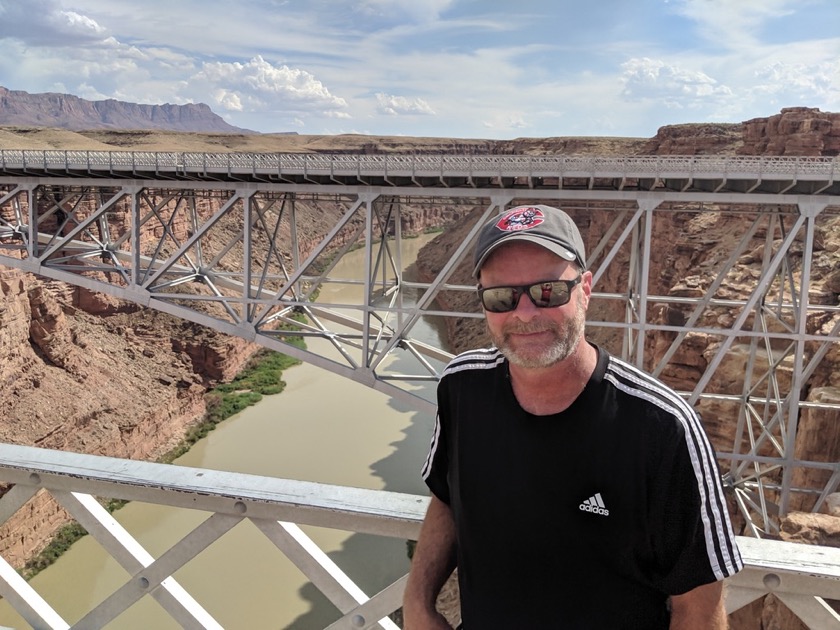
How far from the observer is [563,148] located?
49.4 metres

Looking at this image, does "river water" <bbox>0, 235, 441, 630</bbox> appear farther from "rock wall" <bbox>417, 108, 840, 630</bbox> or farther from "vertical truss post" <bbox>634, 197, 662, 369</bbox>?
"vertical truss post" <bbox>634, 197, 662, 369</bbox>

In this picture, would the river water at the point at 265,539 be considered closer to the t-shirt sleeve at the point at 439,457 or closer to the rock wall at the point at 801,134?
the t-shirt sleeve at the point at 439,457

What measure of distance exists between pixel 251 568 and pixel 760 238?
16014 millimetres

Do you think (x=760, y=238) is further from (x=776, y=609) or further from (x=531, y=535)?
(x=531, y=535)

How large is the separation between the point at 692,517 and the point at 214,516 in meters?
1.40

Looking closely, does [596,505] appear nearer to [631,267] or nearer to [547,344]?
[547,344]

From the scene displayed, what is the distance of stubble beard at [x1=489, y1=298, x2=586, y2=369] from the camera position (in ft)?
5.41

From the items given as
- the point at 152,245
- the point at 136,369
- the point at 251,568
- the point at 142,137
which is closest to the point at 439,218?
the point at 142,137

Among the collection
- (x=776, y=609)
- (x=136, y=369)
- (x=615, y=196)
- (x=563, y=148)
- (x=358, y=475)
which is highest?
(x=563, y=148)

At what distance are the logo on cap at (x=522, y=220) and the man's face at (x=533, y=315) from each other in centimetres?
5

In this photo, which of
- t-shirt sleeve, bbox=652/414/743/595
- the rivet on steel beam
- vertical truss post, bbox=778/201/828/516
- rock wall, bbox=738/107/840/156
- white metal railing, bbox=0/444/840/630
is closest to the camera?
t-shirt sleeve, bbox=652/414/743/595

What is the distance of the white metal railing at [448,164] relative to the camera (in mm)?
10742

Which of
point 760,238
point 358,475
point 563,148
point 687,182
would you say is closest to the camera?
point 687,182

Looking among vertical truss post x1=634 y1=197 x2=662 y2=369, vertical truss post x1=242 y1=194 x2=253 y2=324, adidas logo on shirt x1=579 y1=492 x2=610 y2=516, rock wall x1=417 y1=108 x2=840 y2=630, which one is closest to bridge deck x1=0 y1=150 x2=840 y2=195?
vertical truss post x1=634 y1=197 x2=662 y2=369
